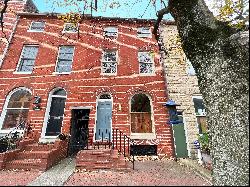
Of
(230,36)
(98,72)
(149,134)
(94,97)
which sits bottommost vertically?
(149,134)

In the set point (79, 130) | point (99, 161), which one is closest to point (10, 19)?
point (79, 130)

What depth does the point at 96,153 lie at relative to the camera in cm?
848

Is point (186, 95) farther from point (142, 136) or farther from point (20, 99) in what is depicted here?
point (20, 99)

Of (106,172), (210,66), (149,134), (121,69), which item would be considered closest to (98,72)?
(121,69)

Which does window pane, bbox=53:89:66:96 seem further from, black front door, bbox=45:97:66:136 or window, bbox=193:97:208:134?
window, bbox=193:97:208:134

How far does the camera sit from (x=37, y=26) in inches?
595

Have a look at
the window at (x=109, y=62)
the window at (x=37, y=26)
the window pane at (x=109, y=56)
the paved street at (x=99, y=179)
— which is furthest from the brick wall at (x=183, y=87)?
the window at (x=37, y=26)

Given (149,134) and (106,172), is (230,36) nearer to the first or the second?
(106,172)

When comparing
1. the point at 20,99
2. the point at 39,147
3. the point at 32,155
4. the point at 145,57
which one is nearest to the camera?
the point at 32,155

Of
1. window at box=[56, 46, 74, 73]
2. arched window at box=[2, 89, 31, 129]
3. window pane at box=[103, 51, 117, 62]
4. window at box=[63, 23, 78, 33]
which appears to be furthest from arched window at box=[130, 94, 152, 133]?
window at box=[63, 23, 78, 33]

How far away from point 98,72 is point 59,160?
18.8 feet

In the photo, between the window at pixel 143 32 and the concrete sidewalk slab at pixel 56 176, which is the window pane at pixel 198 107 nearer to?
the window at pixel 143 32

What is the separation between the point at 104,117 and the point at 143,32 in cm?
678

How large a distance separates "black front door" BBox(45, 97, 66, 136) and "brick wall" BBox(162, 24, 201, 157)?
647 cm
